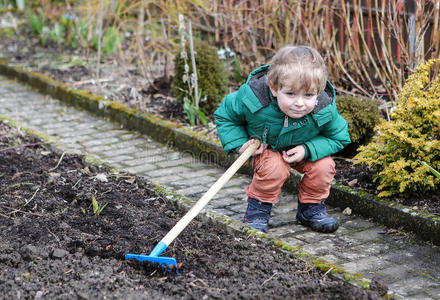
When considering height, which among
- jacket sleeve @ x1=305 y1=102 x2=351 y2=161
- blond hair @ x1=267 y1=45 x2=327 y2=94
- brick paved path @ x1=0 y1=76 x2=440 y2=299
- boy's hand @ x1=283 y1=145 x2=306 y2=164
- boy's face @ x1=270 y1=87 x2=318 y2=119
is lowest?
brick paved path @ x1=0 y1=76 x2=440 y2=299

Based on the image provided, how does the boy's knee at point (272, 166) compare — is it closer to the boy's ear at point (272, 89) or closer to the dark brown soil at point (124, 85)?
the boy's ear at point (272, 89)

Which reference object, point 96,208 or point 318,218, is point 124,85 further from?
point 318,218

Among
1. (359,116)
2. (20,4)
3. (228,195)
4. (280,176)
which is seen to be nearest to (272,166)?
(280,176)

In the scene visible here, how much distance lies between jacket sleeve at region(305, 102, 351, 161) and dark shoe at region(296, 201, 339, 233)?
341 mm

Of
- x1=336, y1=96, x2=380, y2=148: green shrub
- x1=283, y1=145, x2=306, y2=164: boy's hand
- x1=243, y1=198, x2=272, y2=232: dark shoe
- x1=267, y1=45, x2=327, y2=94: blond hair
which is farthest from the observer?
x1=336, y1=96, x2=380, y2=148: green shrub

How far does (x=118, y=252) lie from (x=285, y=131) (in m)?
1.21

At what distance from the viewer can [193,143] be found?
17.4ft

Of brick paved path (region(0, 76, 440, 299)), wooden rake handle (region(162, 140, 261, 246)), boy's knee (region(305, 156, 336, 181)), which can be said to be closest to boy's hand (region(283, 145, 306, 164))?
boy's knee (region(305, 156, 336, 181))

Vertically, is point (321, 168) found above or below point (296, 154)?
below

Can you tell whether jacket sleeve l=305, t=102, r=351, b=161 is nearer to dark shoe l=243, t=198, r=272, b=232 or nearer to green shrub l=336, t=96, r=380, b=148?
dark shoe l=243, t=198, r=272, b=232

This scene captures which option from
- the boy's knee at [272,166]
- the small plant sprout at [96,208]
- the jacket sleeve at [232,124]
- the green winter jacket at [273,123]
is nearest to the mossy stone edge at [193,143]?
the green winter jacket at [273,123]

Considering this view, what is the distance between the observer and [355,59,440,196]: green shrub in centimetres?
375

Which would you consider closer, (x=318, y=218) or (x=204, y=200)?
(x=204, y=200)

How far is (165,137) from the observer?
5625 mm
